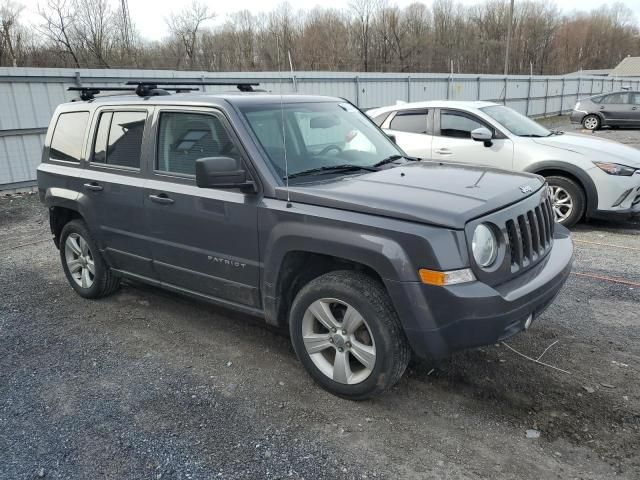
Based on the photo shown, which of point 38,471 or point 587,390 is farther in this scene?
point 587,390

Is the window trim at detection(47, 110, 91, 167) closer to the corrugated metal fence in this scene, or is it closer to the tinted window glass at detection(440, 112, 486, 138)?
the corrugated metal fence

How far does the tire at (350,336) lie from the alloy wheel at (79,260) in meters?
2.60

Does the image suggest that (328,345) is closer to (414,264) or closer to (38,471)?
(414,264)

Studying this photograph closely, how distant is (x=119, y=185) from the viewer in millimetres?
4320

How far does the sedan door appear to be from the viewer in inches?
293

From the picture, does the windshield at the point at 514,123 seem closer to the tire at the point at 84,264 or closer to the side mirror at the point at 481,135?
the side mirror at the point at 481,135

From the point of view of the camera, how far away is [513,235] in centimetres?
309

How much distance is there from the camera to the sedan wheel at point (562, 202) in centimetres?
712

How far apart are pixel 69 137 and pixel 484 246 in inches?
156

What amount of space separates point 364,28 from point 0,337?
56605 millimetres

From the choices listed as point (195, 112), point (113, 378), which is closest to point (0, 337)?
point (113, 378)

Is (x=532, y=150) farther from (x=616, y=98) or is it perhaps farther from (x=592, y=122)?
(x=616, y=98)

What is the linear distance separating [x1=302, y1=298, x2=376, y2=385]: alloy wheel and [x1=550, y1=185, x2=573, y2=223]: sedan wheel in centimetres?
495

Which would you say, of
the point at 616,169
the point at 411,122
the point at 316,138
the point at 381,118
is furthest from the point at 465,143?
the point at 316,138
